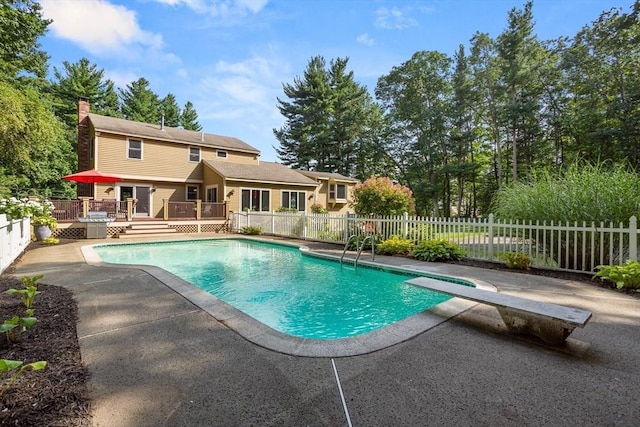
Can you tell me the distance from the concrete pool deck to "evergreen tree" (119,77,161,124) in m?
35.3

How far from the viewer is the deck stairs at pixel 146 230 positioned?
45.8ft

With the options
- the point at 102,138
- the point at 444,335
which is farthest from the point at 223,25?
the point at 444,335

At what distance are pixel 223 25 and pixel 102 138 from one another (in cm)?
1023

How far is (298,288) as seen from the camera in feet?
21.1

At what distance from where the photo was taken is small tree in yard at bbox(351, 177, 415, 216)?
1088 centimetres

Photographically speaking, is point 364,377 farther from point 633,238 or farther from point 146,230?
point 146,230

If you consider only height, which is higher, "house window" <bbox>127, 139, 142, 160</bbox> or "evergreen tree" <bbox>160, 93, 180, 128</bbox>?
"evergreen tree" <bbox>160, 93, 180, 128</bbox>

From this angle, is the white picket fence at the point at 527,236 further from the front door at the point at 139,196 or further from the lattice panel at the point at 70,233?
the front door at the point at 139,196

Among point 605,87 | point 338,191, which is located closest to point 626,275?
point 605,87

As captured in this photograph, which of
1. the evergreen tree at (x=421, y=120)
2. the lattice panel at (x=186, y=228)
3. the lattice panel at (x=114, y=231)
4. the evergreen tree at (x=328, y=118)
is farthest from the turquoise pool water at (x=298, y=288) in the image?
the evergreen tree at (x=328, y=118)

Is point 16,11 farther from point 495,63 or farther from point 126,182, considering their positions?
point 495,63

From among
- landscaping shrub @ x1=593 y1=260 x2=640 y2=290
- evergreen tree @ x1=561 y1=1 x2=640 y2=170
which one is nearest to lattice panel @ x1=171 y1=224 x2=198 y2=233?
landscaping shrub @ x1=593 y1=260 x2=640 y2=290

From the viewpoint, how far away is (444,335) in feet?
10.7

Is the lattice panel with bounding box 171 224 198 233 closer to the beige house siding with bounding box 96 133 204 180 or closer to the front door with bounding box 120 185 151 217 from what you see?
the front door with bounding box 120 185 151 217
